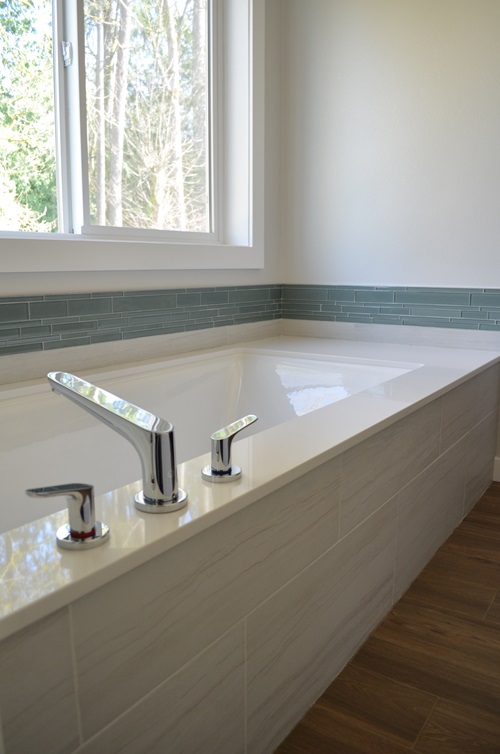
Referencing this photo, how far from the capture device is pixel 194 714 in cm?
103

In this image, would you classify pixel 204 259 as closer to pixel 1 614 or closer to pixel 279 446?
pixel 279 446

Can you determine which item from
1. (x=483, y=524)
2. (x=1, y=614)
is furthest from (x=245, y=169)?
(x=1, y=614)

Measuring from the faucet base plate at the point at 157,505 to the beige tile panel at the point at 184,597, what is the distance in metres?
0.06

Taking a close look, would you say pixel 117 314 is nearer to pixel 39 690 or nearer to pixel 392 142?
pixel 392 142

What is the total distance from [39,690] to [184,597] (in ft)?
0.86

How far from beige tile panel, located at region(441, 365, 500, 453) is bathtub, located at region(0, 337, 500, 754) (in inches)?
0.6

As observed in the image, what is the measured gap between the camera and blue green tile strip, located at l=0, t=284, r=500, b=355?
201cm

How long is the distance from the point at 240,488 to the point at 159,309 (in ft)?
4.95

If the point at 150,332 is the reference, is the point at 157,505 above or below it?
below

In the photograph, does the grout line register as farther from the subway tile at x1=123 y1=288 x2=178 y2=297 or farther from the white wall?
the white wall

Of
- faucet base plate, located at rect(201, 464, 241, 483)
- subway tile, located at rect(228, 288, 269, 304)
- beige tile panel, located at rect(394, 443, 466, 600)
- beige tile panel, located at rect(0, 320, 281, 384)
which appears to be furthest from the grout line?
subway tile, located at rect(228, 288, 269, 304)

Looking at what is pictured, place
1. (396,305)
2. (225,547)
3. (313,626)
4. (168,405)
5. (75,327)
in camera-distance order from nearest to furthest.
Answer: (225,547)
(313,626)
(75,327)
(168,405)
(396,305)

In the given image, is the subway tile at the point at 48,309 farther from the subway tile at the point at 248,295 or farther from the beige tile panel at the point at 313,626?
the beige tile panel at the point at 313,626

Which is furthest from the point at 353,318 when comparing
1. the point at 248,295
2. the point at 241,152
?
the point at 241,152
